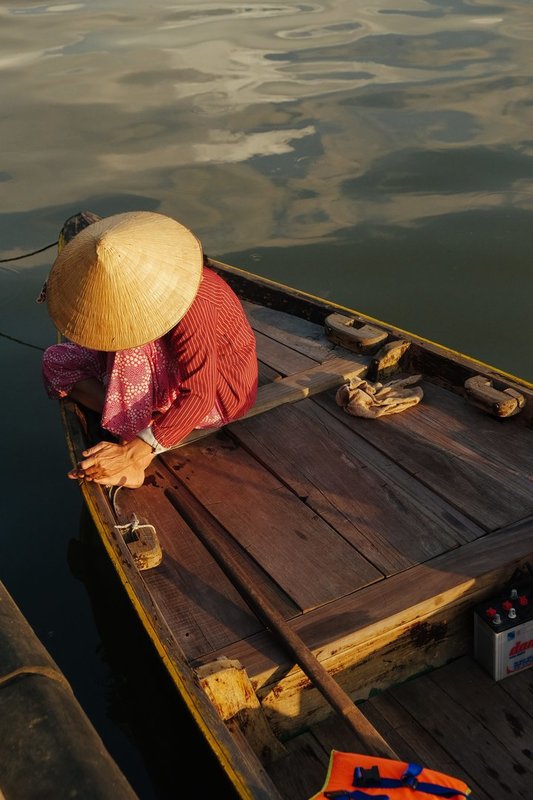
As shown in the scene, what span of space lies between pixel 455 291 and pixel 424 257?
0.59 meters

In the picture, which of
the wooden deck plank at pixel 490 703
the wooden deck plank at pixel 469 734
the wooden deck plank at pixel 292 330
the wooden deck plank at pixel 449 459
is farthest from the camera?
the wooden deck plank at pixel 292 330

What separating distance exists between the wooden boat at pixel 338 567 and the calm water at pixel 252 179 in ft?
1.32

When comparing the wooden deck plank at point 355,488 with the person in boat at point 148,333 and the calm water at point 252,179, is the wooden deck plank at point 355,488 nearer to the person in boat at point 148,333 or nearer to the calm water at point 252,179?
the person in boat at point 148,333

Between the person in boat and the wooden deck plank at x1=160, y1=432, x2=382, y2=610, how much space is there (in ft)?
0.62

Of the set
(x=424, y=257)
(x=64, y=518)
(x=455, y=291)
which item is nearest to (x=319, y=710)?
(x=64, y=518)

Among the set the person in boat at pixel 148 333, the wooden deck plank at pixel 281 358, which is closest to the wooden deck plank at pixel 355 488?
the person in boat at pixel 148 333

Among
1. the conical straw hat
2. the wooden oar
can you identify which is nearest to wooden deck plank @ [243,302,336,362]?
the wooden oar

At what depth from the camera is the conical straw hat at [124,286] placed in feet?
10.2

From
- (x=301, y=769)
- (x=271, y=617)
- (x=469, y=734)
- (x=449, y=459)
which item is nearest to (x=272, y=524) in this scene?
(x=271, y=617)

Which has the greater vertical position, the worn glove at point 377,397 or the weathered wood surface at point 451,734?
the worn glove at point 377,397

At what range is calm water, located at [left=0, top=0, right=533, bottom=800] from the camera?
4395 mm

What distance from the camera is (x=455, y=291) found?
6.44m

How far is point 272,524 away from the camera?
3334 millimetres

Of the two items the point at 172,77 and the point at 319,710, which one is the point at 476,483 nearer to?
the point at 319,710
